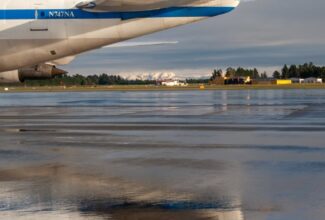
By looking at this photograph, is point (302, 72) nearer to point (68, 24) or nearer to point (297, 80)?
point (297, 80)

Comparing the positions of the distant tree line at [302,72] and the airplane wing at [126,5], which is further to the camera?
the distant tree line at [302,72]

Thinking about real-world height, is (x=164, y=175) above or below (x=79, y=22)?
below

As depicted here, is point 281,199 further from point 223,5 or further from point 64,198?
point 223,5

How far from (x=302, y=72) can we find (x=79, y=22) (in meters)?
157

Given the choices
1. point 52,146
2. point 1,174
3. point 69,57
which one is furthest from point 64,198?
point 69,57

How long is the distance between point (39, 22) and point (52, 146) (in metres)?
12.8

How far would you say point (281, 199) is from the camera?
704 centimetres

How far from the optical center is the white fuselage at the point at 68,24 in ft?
78.0

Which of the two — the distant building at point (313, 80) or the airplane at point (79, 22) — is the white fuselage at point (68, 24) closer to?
the airplane at point (79, 22)

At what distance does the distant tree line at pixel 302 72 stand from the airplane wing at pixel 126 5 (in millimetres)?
145872

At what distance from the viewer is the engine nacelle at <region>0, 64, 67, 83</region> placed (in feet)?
89.6

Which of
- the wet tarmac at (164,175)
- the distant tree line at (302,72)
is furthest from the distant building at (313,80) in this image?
the wet tarmac at (164,175)

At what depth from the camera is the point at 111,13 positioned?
2392 centimetres

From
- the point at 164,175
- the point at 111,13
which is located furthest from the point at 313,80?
the point at 164,175
